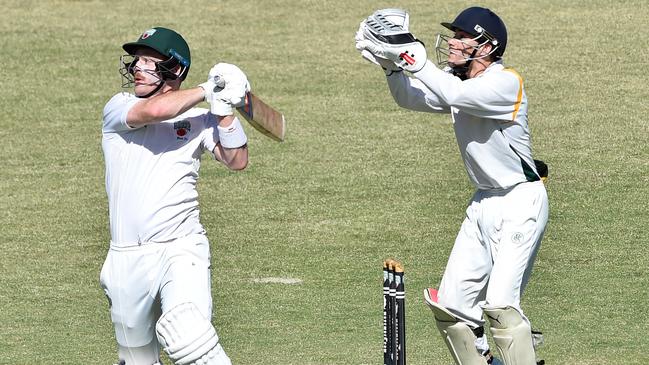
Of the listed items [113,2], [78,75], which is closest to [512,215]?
[78,75]

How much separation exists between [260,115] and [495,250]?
63.8 inches

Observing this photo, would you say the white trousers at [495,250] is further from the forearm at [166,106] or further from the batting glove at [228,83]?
the forearm at [166,106]

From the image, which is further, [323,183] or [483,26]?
[323,183]

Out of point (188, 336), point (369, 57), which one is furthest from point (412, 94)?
point (188, 336)

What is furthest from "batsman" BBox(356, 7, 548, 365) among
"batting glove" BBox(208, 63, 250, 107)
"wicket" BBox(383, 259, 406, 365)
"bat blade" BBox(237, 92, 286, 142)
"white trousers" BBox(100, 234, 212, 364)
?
"white trousers" BBox(100, 234, 212, 364)

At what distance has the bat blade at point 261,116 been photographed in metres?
7.18

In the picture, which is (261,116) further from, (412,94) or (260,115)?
(412,94)

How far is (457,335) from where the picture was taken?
792cm

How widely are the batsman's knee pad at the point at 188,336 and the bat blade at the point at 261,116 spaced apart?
3.52 ft

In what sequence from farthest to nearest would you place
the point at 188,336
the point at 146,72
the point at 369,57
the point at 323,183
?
the point at 323,183 < the point at 369,57 < the point at 146,72 < the point at 188,336

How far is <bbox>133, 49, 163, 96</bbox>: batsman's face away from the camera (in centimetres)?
730

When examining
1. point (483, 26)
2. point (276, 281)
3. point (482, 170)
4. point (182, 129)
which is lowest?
point (276, 281)

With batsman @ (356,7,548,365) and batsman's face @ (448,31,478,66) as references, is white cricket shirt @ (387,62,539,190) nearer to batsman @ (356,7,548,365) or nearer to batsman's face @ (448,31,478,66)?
batsman @ (356,7,548,365)

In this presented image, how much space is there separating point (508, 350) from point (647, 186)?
5569 millimetres
